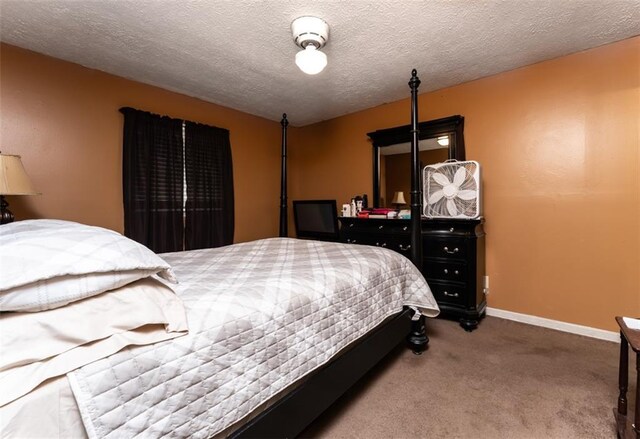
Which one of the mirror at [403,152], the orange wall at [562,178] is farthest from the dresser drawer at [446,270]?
the mirror at [403,152]

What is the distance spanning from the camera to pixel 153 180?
121 inches

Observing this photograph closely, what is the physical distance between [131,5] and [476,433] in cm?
320

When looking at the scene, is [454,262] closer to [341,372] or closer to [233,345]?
[341,372]

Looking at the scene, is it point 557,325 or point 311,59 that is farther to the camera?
point 557,325

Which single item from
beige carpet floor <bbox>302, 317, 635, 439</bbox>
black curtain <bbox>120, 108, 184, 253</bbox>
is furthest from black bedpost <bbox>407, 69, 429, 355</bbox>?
black curtain <bbox>120, 108, 184, 253</bbox>

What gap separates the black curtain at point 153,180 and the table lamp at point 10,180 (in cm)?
86

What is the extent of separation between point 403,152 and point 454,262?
149 cm

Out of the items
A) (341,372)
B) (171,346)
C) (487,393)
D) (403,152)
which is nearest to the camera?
(171,346)

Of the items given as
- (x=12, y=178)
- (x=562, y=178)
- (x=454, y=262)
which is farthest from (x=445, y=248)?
(x=12, y=178)

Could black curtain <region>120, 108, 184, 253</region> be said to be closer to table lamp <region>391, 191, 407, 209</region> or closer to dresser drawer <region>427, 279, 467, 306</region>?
table lamp <region>391, 191, 407, 209</region>

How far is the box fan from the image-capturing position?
2.68 meters

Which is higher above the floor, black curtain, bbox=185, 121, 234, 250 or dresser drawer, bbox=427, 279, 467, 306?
black curtain, bbox=185, 121, 234, 250

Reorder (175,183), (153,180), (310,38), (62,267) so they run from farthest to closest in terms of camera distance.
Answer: (175,183)
(153,180)
(310,38)
(62,267)

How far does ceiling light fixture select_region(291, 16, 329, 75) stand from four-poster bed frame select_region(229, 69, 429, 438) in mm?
728
